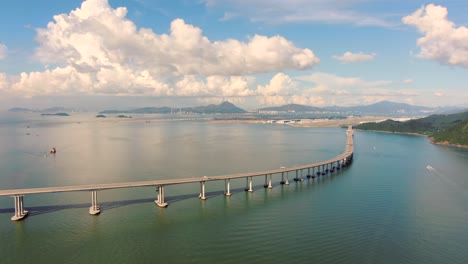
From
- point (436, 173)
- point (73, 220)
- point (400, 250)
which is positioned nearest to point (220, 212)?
point (73, 220)

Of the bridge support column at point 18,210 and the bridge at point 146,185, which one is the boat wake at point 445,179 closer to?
the bridge at point 146,185

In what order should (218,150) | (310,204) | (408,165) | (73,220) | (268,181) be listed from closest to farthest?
(73,220)
(310,204)
(268,181)
(408,165)
(218,150)

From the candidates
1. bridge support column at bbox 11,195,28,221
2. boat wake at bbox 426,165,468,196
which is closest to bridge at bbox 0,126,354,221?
bridge support column at bbox 11,195,28,221

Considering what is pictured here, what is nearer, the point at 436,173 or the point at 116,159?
the point at 436,173

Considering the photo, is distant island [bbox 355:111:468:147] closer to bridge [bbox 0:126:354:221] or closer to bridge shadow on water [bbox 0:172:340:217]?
bridge [bbox 0:126:354:221]

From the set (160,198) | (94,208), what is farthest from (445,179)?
(94,208)

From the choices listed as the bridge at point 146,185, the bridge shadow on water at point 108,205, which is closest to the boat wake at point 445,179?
the bridge at point 146,185

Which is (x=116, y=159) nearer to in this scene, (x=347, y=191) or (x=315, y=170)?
(x=315, y=170)

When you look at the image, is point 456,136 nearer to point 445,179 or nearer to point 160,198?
point 445,179
